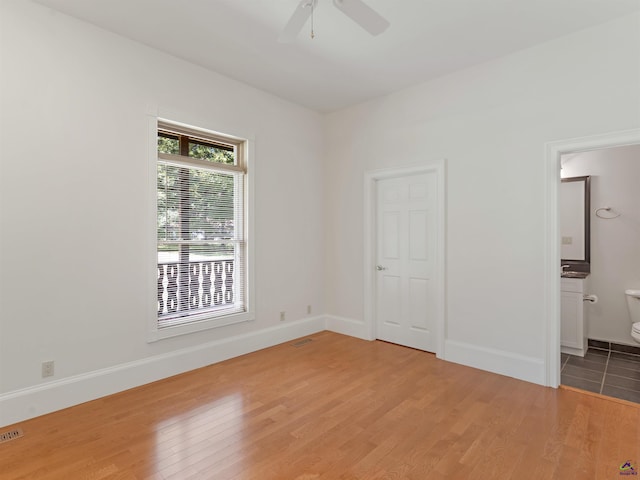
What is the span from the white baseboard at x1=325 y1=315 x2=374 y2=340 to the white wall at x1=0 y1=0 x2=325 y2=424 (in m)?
1.68

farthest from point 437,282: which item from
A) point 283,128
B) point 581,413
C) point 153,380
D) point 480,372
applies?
point 153,380

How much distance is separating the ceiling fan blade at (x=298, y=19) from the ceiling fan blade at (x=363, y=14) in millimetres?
161

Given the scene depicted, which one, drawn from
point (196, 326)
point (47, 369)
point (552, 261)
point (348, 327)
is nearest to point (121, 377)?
point (47, 369)

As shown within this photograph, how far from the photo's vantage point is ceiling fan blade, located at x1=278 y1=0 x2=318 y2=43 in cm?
209

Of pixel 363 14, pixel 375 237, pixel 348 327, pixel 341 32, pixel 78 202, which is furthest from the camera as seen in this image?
pixel 348 327

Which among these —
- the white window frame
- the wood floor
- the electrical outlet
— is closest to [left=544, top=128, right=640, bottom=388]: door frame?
the wood floor

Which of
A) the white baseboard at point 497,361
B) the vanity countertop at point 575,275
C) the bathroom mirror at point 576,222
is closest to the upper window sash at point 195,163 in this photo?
the white baseboard at point 497,361

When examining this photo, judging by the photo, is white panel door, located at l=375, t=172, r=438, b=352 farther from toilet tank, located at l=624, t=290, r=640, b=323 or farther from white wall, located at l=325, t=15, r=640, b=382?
toilet tank, located at l=624, t=290, r=640, b=323

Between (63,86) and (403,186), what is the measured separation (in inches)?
136

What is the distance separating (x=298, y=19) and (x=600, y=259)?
14.1ft

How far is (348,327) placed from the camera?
4727 millimetres

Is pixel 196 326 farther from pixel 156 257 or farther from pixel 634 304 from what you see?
pixel 634 304

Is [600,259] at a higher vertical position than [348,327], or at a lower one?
higher

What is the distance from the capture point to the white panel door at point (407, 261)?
4.03 meters
